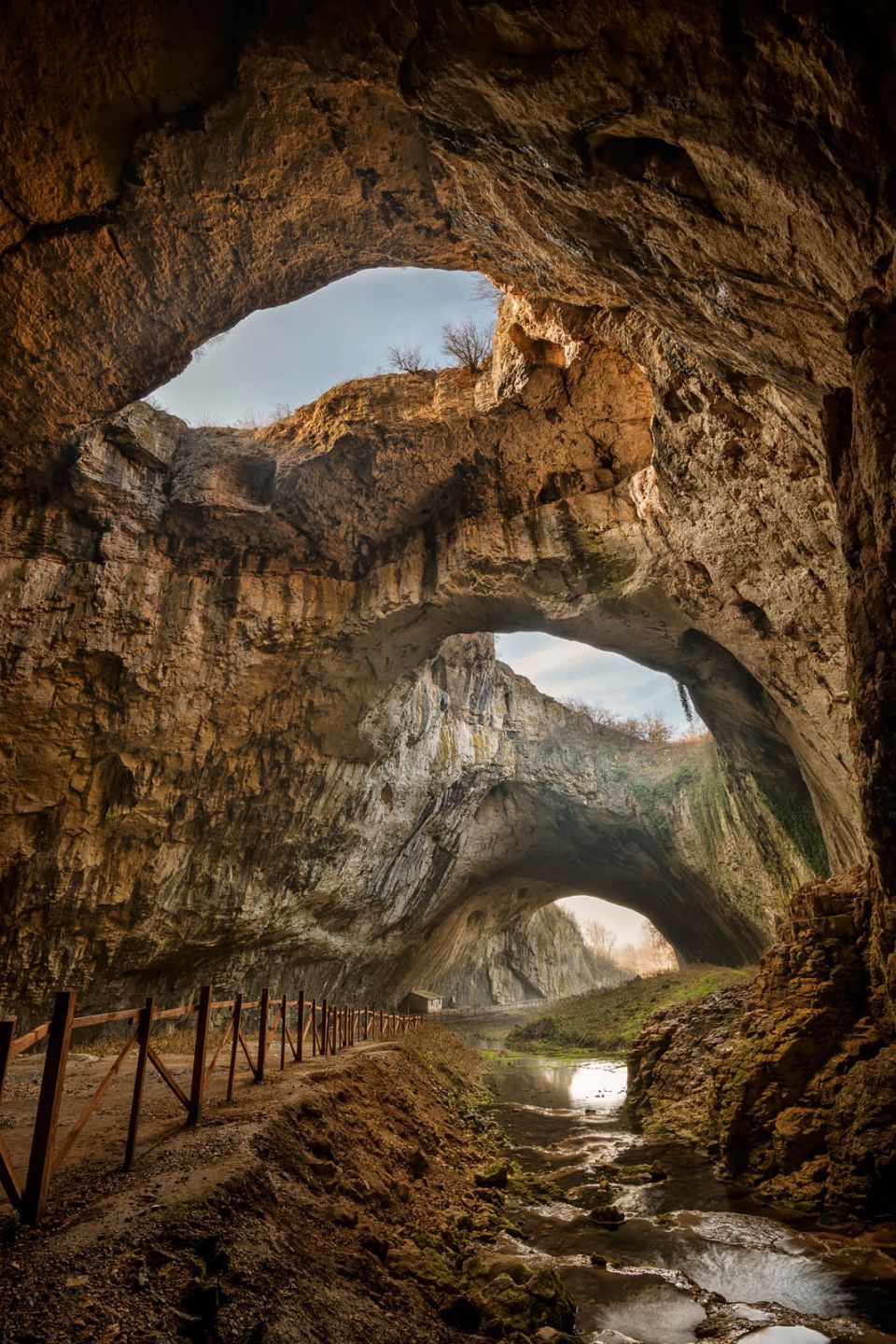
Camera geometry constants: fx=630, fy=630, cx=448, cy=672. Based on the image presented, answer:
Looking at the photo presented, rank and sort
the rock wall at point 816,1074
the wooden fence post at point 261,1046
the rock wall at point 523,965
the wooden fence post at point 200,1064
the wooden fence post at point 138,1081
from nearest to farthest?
1. the wooden fence post at point 138,1081
2. the wooden fence post at point 200,1064
3. the rock wall at point 816,1074
4. the wooden fence post at point 261,1046
5. the rock wall at point 523,965

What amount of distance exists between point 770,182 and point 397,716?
13.9m

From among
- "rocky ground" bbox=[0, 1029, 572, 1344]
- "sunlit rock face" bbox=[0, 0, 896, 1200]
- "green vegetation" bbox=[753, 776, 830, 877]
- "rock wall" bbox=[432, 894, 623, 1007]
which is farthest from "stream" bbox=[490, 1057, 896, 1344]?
"rock wall" bbox=[432, 894, 623, 1007]

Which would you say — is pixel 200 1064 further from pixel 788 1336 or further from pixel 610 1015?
pixel 610 1015

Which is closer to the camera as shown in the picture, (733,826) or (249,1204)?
(249,1204)

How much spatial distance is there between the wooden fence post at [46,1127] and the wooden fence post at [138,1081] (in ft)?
2.13

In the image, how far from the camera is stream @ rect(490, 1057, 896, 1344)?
3.78 meters

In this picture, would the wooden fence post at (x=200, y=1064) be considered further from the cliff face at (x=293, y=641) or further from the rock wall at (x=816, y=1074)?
the cliff face at (x=293, y=641)

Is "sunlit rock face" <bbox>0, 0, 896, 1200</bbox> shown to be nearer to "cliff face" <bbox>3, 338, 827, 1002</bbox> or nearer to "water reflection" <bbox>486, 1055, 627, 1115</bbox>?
"cliff face" <bbox>3, 338, 827, 1002</bbox>

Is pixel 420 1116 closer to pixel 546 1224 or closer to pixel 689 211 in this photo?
pixel 546 1224

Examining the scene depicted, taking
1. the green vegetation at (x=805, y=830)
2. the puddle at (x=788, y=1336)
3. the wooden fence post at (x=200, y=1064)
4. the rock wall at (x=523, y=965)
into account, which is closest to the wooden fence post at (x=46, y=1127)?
the wooden fence post at (x=200, y=1064)

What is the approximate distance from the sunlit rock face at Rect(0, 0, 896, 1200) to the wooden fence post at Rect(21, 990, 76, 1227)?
474cm

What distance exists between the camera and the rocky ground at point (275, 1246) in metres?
2.35

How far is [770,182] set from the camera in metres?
3.77

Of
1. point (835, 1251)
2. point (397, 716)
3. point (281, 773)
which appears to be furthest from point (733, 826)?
point (835, 1251)
